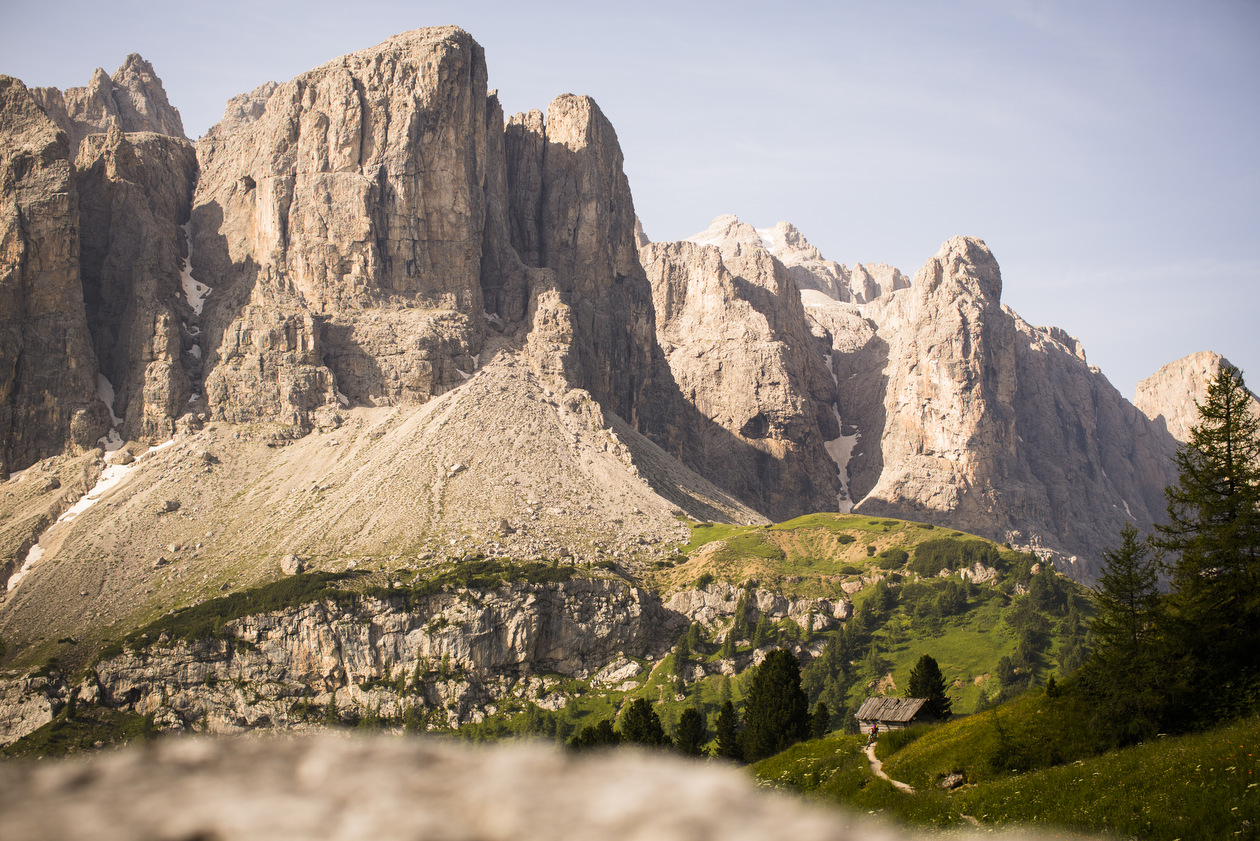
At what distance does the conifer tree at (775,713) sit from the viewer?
74.5m

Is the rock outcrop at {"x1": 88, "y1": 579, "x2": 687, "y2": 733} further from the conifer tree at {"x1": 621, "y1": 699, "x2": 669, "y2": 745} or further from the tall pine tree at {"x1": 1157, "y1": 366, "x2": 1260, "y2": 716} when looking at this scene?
the tall pine tree at {"x1": 1157, "y1": 366, "x2": 1260, "y2": 716}

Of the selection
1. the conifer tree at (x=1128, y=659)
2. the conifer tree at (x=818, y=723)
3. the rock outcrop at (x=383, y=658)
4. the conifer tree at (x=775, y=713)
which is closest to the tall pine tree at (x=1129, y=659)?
the conifer tree at (x=1128, y=659)

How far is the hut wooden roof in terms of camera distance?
63.7 m

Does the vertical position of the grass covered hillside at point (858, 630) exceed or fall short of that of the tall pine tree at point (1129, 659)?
it falls short

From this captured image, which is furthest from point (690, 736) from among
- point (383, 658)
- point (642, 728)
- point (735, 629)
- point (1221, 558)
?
point (735, 629)

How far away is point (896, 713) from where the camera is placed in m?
64.4

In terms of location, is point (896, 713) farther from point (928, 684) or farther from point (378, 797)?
point (378, 797)

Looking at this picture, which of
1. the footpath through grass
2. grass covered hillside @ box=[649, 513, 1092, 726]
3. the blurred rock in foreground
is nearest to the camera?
the blurred rock in foreground

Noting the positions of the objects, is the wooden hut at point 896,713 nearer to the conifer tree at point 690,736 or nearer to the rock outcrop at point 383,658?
the conifer tree at point 690,736

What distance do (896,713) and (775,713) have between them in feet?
45.7

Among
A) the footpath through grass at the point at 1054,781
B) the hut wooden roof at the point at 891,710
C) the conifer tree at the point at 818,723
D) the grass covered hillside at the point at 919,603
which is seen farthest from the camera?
the grass covered hillside at the point at 919,603

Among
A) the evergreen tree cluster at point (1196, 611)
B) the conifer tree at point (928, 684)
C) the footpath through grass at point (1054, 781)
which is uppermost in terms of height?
the evergreen tree cluster at point (1196, 611)

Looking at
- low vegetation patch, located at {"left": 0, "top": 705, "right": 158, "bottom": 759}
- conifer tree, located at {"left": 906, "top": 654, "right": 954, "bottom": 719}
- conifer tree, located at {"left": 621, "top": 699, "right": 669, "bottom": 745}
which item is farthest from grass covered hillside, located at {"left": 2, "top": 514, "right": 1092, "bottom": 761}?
conifer tree, located at {"left": 906, "top": 654, "right": 954, "bottom": 719}

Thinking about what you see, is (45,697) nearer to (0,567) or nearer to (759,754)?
(0,567)
